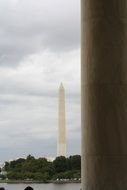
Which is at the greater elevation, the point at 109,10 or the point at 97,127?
the point at 109,10

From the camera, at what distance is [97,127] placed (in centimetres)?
3188

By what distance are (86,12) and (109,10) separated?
1.43 m

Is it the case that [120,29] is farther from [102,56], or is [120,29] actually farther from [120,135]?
[120,135]

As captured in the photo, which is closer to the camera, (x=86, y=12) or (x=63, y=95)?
(x=86, y=12)

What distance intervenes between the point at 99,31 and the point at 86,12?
1570 mm

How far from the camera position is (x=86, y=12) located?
1314 inches

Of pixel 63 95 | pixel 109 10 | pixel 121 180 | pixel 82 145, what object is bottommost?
pixel 121 180

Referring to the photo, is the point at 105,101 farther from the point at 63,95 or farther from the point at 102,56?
the point at 63,95

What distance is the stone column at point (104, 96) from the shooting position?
3150 cm

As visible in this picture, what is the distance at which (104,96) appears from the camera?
32188mm

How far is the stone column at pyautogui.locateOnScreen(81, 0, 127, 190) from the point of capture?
3150 cm

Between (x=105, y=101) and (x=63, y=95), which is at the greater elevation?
(x=63, y=95)

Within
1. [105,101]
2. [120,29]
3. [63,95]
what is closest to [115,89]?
[105,101]

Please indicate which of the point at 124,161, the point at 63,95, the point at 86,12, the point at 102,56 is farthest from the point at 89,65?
the point at 63,95
